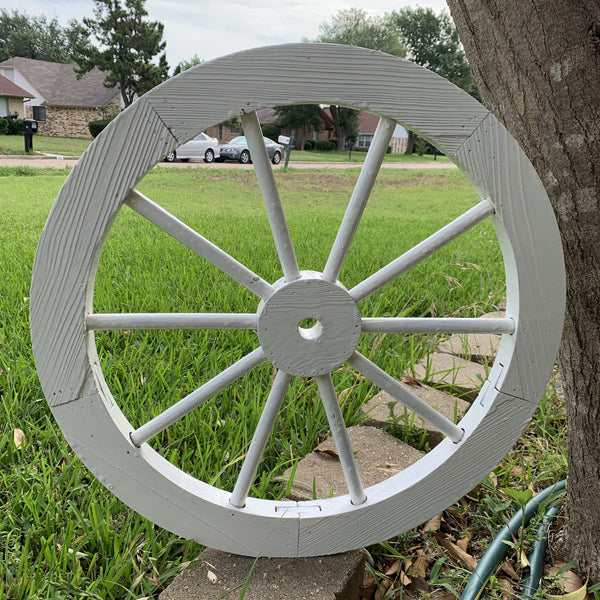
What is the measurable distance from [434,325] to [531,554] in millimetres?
754

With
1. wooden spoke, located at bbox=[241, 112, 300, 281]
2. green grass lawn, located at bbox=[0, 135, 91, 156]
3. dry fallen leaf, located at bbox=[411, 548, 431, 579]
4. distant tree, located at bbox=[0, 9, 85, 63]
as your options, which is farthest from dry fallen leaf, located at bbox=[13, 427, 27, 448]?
distant tree, located at bbox=[0, 9, 85, 63]

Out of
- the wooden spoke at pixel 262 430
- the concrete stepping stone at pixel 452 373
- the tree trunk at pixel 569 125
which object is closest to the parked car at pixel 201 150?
the concrete stepping stone at pixel 452 373

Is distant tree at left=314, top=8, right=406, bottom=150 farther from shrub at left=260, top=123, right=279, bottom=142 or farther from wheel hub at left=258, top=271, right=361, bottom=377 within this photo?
wheel hub at left=258, top=271, right=361, bottom=377

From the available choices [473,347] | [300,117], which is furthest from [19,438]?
[300,117]

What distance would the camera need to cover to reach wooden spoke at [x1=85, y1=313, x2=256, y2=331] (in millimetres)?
1031

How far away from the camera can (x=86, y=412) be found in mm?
1033

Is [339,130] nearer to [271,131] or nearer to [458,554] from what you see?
[271,131]

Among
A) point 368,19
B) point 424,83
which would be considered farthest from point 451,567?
point 368,19

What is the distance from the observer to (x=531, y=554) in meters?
1.34

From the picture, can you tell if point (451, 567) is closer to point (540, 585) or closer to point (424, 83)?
point (540, 585)

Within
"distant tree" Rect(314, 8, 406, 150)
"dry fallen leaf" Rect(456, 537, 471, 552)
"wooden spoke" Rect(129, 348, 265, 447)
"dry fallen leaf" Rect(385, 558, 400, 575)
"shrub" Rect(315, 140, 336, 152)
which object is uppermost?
"distant tree" Rect(314, 8, 406, 150)

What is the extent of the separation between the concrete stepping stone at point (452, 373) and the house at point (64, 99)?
29.6 m

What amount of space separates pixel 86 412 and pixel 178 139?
0.58 metres

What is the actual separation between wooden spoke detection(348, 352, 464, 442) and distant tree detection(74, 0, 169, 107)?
95.1ft
